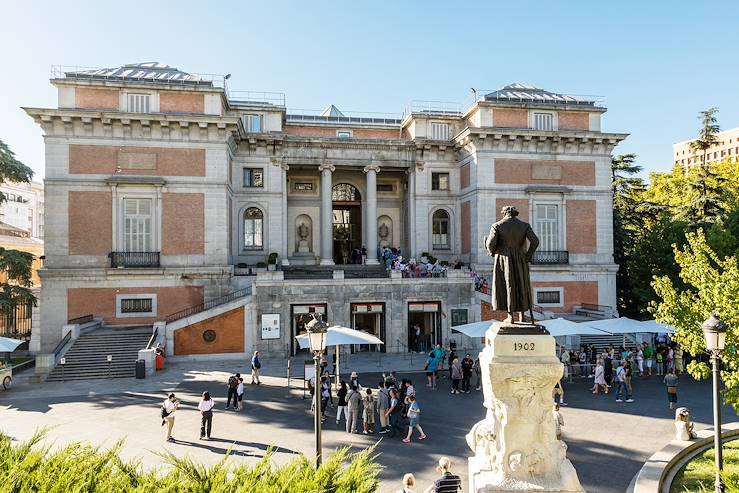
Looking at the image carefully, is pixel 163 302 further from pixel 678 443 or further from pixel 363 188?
pixel 678 443

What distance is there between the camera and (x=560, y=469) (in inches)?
288

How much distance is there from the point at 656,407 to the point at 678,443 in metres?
4.42

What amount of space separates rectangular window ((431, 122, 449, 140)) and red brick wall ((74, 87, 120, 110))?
66.3 feet

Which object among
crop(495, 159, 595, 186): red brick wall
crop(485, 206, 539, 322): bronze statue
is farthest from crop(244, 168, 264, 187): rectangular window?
crop(485, 206, 539, 322): bronze statue

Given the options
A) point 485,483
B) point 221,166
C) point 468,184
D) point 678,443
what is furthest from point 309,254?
point 485,483

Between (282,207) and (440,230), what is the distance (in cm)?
1137

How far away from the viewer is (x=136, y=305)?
26875mm

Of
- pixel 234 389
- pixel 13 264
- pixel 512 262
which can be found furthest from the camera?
pixel 13 264

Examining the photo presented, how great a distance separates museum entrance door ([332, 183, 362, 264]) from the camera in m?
37.2

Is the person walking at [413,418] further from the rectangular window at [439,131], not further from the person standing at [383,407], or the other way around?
the rectangular window at [439,131]

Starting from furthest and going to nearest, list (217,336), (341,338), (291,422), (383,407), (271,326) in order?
(271,326) < (217,336) < (341,338) < (291,422) < (383,407)

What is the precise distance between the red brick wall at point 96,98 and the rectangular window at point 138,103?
0.67m

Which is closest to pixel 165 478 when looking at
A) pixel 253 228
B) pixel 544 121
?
pixel 253 228

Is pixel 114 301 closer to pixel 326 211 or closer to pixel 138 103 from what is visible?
pixel 138 103
